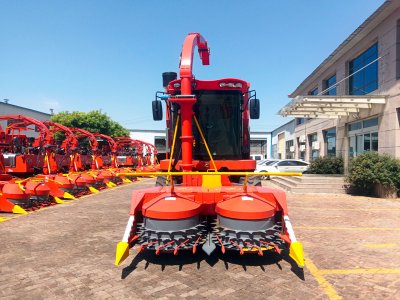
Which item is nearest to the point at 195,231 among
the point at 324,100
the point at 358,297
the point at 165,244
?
the point at 165,244

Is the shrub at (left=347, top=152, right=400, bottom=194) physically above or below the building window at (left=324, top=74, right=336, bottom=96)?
below

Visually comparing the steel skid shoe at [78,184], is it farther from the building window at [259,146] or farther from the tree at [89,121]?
the building window at [259,146]

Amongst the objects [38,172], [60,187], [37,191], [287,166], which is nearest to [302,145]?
[287,166]

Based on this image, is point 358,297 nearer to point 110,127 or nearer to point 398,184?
point 398,184

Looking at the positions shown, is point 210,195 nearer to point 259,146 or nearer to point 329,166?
point 329,166

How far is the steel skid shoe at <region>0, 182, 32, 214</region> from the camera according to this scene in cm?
893

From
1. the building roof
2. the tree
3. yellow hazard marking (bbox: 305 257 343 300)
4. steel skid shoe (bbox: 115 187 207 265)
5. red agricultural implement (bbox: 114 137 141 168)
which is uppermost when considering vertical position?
the building roof

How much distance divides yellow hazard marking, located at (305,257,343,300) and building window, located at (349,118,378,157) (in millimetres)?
12117

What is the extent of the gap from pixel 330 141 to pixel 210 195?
60.4 feet

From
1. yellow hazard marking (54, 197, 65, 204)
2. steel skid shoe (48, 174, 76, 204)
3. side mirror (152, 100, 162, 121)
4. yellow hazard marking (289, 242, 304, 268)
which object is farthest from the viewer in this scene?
steel skid shoe (48, 174, 76, 204)

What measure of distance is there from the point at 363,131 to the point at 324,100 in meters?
3.36

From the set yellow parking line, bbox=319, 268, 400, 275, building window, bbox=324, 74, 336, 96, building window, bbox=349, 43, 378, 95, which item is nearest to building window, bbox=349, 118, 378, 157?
building window, bbox=349, 43, 378, 95

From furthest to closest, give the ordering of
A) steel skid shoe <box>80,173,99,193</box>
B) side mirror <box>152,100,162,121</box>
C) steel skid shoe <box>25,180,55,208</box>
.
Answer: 1. steel skid shoe <box>80,173,99,193</box>
2. steel skid shoe <box>25,180,55,208</box>
3. side mirror <box>152,100,162,121</box>

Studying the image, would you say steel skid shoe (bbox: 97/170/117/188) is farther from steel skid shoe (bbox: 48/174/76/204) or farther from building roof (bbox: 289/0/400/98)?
building roof (bbox: 289/0/400/98)
